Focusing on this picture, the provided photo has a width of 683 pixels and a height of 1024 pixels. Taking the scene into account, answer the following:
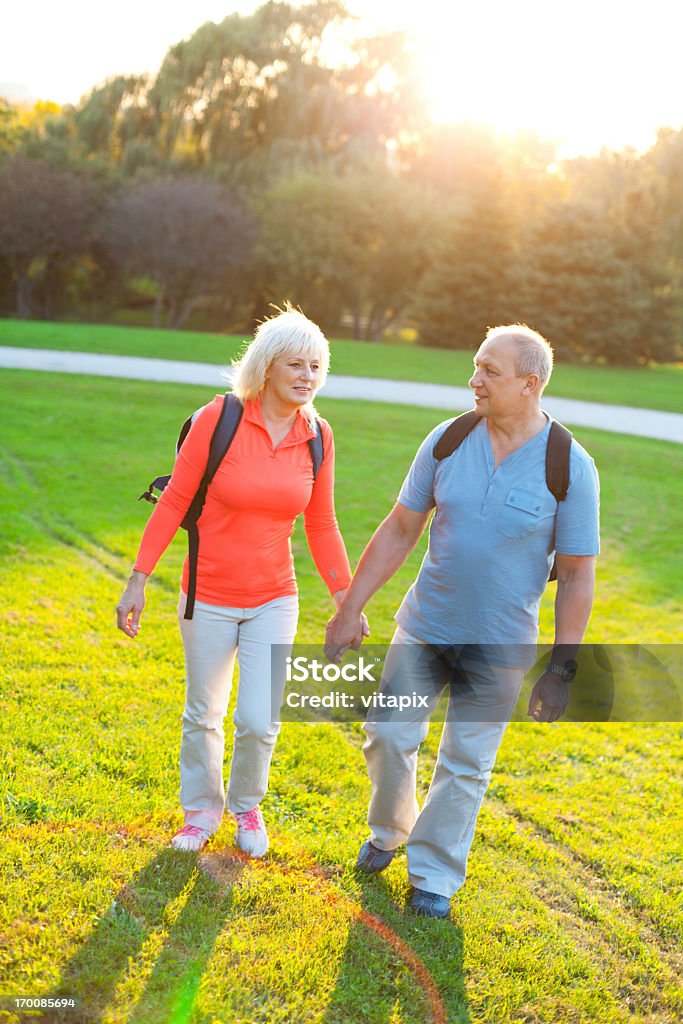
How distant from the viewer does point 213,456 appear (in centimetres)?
335

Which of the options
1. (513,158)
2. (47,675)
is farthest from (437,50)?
(47,675)

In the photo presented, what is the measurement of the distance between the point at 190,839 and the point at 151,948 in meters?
0.58

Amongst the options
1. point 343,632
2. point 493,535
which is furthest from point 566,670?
point 343,632

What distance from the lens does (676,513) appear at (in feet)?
36.4

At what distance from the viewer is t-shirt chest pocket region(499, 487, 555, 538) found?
3.17m

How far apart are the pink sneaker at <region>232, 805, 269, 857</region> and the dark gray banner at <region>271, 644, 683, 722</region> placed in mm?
427

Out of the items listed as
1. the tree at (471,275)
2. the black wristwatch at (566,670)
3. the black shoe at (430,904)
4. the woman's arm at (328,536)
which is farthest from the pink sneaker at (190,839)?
the tree at (471,275)

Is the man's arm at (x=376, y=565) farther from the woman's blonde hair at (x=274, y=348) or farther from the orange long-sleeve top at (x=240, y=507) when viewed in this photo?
the woman's blonde hair at (x=274, y=348)

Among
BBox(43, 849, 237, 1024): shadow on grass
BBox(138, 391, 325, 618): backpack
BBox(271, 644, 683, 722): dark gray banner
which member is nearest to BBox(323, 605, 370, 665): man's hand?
BBox(271, 644, 683, 722): dark gray banner

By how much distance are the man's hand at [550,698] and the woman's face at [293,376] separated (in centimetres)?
128

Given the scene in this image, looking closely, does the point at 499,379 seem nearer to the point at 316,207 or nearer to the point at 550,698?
the point at 550,698

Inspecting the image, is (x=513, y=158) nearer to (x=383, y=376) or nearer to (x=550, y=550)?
(x=383, y=376)

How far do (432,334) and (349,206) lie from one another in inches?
234

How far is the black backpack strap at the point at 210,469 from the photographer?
3.35 m
